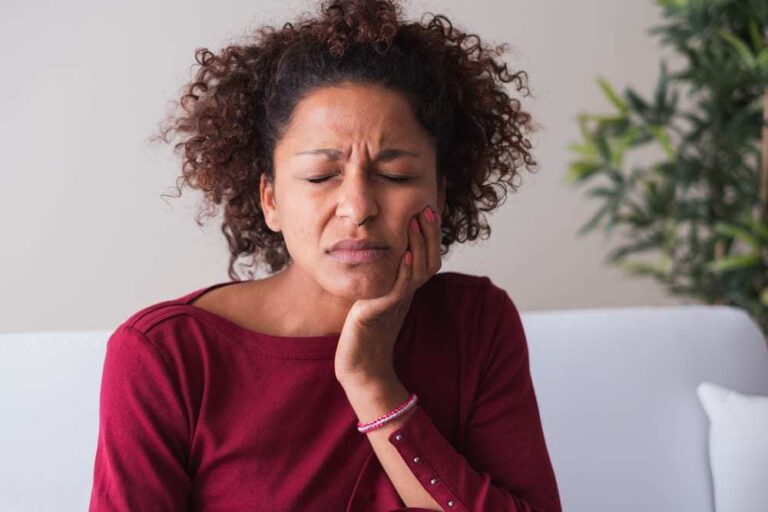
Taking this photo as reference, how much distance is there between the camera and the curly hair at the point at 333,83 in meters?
1.46

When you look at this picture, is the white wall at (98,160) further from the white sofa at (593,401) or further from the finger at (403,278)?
the finger at (403,278)

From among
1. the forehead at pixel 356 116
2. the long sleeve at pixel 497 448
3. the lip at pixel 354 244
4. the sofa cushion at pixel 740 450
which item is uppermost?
the forehead at pixel 356 116

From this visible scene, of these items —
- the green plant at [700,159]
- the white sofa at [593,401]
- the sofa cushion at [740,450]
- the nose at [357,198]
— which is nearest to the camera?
the nose at [357,198]

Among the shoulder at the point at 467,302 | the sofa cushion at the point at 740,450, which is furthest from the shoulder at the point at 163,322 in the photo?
the sofa cushion at the point at 740,450

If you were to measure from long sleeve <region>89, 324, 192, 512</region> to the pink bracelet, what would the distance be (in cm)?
24

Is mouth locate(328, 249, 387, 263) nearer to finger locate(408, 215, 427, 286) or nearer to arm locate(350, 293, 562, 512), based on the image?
finger locate(408, 215, 427, 286)

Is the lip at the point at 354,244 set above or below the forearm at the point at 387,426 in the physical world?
above

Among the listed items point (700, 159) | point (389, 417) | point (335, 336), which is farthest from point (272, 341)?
point (700, 159)

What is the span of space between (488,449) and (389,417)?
0.19 metres

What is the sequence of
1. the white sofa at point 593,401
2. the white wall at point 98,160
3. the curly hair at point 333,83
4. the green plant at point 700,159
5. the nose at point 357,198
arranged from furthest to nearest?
the green plant at point 700,159, the white wall at point 98,160, the white sofa at point 593,401, the curly hair at point 333,83, the nose at point 357,198

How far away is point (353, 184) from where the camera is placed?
4.42 ft

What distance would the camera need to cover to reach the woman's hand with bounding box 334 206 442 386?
1.41m

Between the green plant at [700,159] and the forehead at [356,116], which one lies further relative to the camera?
the green plant at [700,159]

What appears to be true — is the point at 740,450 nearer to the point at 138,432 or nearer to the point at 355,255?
the point at 355,255
